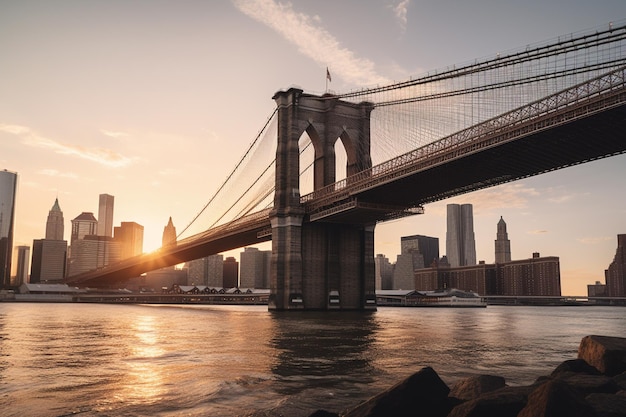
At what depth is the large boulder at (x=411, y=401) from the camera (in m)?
8.23

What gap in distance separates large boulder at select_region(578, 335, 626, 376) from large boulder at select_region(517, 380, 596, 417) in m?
5.38

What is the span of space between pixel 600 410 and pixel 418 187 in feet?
158

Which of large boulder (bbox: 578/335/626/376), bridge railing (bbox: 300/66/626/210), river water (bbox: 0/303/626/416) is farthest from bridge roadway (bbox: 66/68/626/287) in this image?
large boulder (bbox: 578/335/626/376)

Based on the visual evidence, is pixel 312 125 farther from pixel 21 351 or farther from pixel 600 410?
pixel 600 410

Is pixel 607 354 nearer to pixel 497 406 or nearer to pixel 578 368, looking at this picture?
pixel 578 368

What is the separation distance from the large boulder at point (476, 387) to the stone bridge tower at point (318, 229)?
53.1 meters

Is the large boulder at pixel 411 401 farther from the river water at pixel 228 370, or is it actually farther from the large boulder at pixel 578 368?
the large boulder at pixel 578 368

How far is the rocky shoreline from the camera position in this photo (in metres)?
6.71

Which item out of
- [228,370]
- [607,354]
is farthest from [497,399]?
[228,370]

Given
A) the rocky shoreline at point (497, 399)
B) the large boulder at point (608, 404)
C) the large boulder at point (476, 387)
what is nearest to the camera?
the rocky shoreline at point (497, 399)

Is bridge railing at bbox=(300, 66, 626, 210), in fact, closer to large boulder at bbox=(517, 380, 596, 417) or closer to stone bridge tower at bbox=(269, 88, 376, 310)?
stone bridge tower at bbox=(269, 88, 376, 310)

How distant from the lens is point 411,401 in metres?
8.42

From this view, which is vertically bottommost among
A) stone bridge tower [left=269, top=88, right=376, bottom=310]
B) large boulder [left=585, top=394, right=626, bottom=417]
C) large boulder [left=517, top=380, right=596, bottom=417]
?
large boulder [left=585, top=394, right=626, bottom=417]

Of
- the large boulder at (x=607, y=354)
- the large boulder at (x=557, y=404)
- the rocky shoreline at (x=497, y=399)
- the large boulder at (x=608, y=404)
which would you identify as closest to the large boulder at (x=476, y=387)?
the rocky shoreline at (x=497, y=399)
